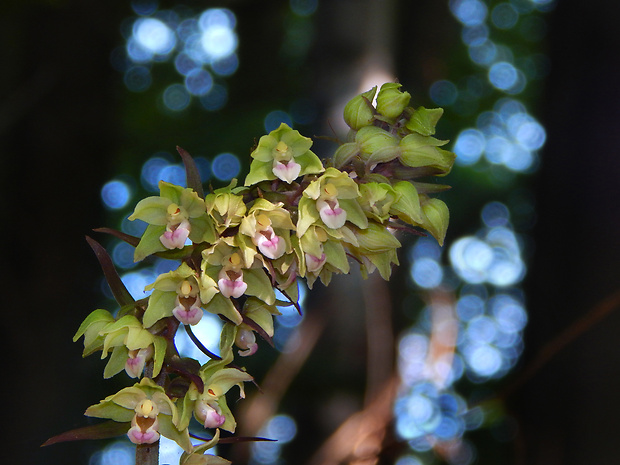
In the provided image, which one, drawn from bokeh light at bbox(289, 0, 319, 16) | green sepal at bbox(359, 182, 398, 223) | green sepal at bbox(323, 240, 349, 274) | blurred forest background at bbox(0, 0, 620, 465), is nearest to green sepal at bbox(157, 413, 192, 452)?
green sepal at bbox(323, 240, 349, 274)

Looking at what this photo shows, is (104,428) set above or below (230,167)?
above

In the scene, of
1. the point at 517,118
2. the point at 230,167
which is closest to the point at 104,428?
the point at 230,167

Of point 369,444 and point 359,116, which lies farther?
point 369,444

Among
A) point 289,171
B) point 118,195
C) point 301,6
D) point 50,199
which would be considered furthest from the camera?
point 301,6

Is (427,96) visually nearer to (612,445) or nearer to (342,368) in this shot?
(342,368)

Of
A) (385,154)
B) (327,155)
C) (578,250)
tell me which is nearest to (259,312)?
(385,154)

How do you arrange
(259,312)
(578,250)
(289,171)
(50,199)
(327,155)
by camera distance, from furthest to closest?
(50,199) < (327,155) < (578,250) < (259,312) < (289,171)

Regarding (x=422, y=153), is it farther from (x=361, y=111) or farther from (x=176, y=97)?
(x=176, y=97)

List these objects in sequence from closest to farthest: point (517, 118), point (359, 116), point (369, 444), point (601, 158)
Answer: point (359, 116)
point (369, 444)
point (601, 158)
point (517, 118)
